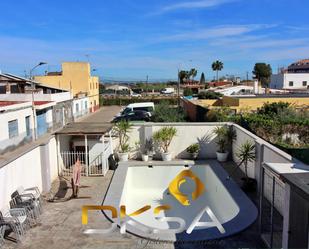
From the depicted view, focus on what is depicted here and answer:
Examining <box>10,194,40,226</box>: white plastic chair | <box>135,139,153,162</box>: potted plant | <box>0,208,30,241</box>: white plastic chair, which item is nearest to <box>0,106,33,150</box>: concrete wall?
<box>10,194,40,226</box>: white plastic chair

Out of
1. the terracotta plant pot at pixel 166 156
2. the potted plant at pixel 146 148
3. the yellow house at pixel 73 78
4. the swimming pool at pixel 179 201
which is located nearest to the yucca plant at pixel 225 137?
the swimming pool at pixel 179 201

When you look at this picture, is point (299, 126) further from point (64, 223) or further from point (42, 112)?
point (42, 112)

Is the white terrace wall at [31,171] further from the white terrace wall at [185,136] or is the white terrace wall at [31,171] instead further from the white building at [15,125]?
the white terrace wall at [185,136]

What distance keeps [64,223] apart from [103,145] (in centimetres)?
573

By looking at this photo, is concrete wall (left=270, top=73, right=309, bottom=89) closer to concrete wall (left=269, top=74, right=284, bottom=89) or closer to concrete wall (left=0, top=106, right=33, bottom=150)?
concrete wall (left=269, top=74, right=284, bottom=89)

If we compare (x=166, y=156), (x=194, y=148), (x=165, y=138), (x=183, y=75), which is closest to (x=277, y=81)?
(x=183, y=75)

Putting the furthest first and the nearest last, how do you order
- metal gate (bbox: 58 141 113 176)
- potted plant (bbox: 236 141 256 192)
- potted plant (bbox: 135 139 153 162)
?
potted plant (bbox: 135 139 153 162) < metal gate (bbox: 58 141 113 176) < potted plant (bbox: 236 141 256 192)

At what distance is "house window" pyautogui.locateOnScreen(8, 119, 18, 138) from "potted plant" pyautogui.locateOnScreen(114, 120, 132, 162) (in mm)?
5473

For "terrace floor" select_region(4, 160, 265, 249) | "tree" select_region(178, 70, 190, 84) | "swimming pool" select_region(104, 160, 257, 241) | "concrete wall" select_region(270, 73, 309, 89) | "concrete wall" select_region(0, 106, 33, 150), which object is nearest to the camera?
"terrace floor" select_region(4, 160, 265, 249)

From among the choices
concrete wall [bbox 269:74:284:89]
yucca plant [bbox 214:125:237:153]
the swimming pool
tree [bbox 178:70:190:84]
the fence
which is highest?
tree [bbox 178:70:190:84]

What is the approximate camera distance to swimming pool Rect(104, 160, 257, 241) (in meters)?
8.95

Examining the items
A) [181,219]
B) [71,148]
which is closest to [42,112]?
[71,148]

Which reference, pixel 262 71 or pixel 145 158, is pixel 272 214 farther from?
pixel 262 71

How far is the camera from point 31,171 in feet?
37.9
